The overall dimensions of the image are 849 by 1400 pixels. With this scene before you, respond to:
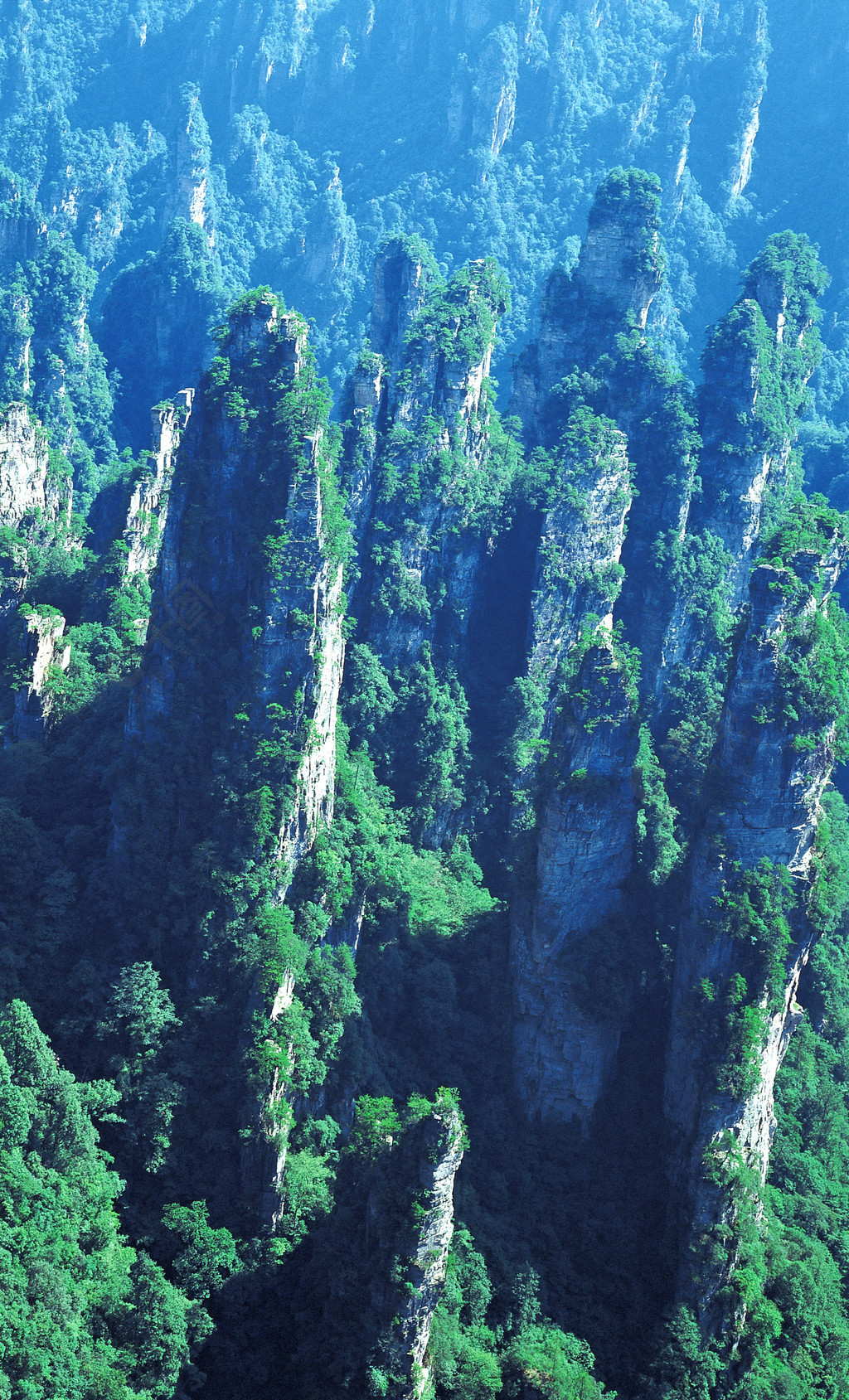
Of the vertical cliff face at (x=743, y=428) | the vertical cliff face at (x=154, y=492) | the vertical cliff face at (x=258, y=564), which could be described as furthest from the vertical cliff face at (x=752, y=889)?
the vertical cliff face at (x=154, y=492)

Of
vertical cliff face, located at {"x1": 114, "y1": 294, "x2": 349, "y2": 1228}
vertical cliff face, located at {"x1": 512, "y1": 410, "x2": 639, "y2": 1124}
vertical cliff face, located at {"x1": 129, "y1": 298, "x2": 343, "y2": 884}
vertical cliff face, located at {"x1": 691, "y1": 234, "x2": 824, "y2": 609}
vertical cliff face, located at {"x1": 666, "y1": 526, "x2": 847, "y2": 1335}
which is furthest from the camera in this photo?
vertical cliff face, located at {"x1": 691, "y1": 234, "x2": 824, "y2": 609}

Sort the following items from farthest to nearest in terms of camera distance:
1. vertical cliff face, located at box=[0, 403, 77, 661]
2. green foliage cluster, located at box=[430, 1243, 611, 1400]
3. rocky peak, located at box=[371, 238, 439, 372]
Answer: rocky peak, located at box=[371, 238, 439, 372] → vertical cliff face, located at box=[0, 403, 77, 661] → green foliage cluster, located at box=[430, 1243, 611, 1400]

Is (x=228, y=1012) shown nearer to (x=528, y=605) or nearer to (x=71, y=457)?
(x=528, y=605)

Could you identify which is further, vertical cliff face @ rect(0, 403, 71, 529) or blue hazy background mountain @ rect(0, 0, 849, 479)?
blue hazy background mountain @ rect(0, 0, 849, 479)

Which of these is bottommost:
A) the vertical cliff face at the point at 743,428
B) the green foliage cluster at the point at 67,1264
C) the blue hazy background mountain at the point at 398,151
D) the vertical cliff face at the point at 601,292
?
the green foliage cluster at the point at 67,1264

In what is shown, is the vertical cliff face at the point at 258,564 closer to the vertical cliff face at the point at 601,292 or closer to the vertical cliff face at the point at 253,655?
the vertical cliff face at the point at 253,655

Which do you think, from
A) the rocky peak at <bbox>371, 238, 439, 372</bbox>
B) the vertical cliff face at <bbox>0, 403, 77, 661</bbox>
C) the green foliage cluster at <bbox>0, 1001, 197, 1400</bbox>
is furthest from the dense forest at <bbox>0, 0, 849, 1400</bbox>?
the rocky peak at <bbox>371, 238, 439, 372</bbox>

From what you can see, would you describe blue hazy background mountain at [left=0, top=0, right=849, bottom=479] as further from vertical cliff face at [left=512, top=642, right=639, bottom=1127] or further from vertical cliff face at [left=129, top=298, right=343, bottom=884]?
vertical cliff face at [left=512, top=642, right=639, bottom=1127]
